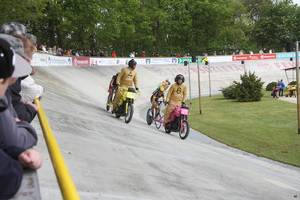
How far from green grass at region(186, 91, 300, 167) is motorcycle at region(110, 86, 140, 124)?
3856 millimetres

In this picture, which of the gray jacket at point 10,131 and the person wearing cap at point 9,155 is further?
the gray jacket at point 10,131

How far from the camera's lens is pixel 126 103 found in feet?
35.9

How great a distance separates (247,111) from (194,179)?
15.8 meters

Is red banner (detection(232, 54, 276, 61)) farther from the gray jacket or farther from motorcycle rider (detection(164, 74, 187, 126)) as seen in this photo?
the gray jacket

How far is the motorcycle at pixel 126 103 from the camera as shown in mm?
10742

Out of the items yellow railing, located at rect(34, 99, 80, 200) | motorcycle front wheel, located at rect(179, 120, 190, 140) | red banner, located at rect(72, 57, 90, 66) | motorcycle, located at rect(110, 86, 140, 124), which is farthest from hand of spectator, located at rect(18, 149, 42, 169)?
red banner, located at rect(72, 57, 90, 66)

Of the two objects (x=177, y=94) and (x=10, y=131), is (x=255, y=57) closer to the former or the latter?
(x=177, y=94)

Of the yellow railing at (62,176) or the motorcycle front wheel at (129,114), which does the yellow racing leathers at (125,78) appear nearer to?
the motorcycle front wheel at (129,114)

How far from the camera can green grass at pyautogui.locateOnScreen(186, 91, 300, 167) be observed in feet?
32.8

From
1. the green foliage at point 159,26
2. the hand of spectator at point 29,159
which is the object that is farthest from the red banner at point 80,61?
the hand of spectator at point 29,159

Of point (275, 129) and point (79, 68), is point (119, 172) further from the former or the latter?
Answer: point (79, 68)

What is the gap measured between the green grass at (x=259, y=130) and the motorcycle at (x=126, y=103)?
3.86 m

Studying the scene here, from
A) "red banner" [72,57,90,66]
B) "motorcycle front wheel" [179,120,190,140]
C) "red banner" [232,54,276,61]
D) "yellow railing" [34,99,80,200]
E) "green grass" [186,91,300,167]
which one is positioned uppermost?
"red banner" [232,54,276,61]

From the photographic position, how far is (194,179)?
4.77m
